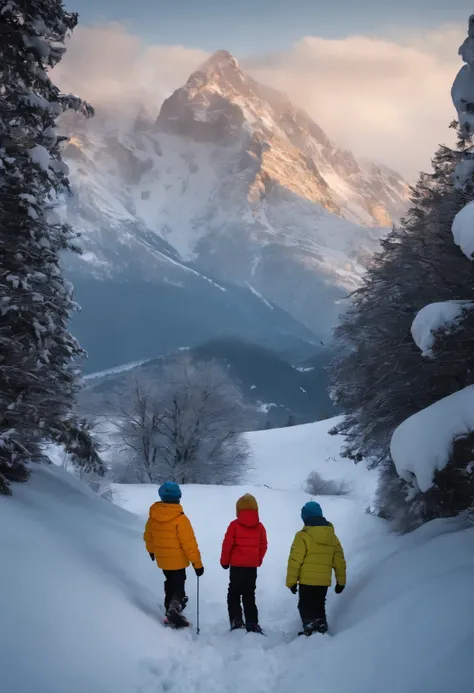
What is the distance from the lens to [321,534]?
620 cm

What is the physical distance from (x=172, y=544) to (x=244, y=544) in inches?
34.8

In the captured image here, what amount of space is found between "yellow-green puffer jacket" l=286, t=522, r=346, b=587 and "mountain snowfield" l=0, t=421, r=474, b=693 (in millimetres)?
512

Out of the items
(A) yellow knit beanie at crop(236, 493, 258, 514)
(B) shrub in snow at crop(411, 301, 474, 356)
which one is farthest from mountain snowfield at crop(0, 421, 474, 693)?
(B) shrub in snow at crop(411, 301, 474, 356)

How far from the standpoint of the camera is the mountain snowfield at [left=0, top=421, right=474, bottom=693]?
3811mm

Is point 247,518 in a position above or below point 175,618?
above

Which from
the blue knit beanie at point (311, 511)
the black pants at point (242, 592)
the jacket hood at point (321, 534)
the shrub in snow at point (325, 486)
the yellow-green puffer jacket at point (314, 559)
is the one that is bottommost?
the black pants at point (242, 592)

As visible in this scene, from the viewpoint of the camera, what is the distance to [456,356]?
6.80 m

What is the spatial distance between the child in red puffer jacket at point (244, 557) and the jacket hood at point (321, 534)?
0.68 meters

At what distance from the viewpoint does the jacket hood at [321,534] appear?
6184 millimetres

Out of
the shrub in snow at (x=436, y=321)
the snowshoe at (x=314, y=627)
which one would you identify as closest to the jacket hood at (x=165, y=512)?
the snowshoe at (x=314, y=627)

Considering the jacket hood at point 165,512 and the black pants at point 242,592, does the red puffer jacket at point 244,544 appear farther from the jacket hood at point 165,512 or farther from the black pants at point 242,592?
the jacket hood at point 165,512

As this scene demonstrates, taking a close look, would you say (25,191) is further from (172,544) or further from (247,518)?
(247,518)

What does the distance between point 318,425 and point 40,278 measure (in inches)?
2171

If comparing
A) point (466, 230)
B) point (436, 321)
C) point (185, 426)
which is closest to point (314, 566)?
point (436, 321)
